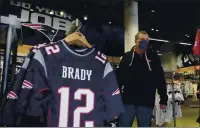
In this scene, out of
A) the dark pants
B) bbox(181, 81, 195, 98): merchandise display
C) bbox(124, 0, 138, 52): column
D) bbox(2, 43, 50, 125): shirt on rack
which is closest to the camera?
bbox(2, 43, 50, 125): shirt on rack

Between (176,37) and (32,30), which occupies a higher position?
(176,37)

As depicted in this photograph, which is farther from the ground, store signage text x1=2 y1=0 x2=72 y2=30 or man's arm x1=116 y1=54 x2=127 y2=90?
store signage text x1=2 y1=0 x2=72 y2=30

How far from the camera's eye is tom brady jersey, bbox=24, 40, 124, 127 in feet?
5.03

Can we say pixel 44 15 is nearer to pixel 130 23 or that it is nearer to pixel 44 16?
pixel 44 16

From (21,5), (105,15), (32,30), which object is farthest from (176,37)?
(32,30)

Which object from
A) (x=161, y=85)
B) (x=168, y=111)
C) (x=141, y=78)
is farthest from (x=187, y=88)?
(x=141, y=78)

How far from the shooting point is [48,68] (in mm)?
1582

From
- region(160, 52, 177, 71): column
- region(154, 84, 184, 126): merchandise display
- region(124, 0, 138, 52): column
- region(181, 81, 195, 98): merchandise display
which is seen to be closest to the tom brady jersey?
→ region(160, 52, 177, 71): column

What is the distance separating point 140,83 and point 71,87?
0.63 m

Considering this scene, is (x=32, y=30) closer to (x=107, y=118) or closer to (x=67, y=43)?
(x=67, y=43)

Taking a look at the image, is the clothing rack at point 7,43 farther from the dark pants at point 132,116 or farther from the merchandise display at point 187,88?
the merchandise display at point 187,88

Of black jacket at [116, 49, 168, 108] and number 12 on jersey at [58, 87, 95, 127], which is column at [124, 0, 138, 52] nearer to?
black jacket at [116, 49, 168, 108]

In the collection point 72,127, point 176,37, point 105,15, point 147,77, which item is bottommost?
point 72,127

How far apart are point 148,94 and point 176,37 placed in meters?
3.19
